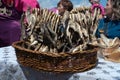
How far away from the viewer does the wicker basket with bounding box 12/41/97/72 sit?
1.15 m

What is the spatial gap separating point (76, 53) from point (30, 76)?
221 mm

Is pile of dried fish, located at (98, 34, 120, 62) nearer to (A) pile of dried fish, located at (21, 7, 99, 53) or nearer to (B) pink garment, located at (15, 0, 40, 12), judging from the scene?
(A) pile of dried fish, located at (21, 7, 99, 53)

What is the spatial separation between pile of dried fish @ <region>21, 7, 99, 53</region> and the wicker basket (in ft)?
0.14

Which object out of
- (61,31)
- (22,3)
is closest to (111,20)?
(22,3)

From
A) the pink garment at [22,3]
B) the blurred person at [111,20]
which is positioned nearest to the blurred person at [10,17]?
the pink garment at [22,3]

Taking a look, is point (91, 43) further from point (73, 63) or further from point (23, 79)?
point (23, 79)

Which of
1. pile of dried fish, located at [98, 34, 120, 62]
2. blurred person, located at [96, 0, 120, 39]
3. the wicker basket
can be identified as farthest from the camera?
blurred person, located at [96, 0, 120, 39]

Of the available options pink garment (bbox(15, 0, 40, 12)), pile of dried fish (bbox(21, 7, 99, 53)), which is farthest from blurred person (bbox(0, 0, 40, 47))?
pile of dried fish (bbox(21, 7, 99, 53))

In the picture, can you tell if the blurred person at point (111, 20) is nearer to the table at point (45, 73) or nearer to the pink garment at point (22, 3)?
the pink garment at point (22, 3)

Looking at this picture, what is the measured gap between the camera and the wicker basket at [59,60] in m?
1.15

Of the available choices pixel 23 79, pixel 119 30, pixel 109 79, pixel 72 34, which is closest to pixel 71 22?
pixel 72 34

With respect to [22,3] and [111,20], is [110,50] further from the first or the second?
[22,3]

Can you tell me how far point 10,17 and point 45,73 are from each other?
1.68m

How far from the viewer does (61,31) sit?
1233mm
